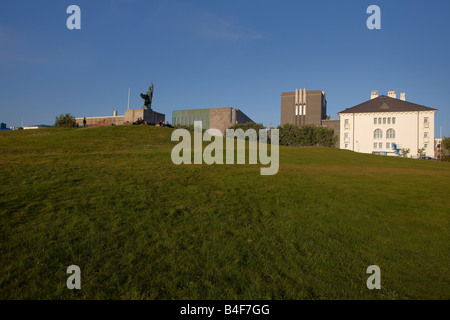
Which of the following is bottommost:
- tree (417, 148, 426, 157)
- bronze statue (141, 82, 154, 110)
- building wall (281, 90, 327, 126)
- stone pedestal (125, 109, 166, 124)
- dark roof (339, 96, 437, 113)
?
tree (417, 148, 426, 157)

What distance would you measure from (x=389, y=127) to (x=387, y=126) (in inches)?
31.1

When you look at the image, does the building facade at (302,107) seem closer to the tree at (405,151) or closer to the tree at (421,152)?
the tree at (405,151)

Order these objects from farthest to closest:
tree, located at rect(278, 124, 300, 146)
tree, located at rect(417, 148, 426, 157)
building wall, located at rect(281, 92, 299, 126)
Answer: building wall, located at rect(281, 92, 299, 126), tree, located at rect(417, 148, 426, 157), tree, located at rect(278, 124, 300, 146)

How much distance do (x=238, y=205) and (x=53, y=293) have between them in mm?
7507

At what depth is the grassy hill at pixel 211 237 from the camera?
5.75m

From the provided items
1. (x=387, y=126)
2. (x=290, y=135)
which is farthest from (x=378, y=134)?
(x=290, y=135)

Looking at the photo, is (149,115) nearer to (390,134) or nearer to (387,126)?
(387,126)

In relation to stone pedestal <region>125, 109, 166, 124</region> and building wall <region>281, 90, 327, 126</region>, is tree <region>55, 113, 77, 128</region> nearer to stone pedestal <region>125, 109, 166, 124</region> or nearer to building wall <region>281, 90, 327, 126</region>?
stone pedestal <region>125, 109, 166, 124</region>

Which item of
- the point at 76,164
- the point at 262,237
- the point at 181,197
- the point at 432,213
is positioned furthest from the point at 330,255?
the point at 76,164

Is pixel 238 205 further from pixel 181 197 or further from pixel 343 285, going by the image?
pixel 343 285

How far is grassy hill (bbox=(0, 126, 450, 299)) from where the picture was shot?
5.75m

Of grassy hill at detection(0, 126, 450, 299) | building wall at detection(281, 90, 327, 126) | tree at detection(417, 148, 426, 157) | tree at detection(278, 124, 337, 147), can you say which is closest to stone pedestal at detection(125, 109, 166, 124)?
tree at detection(278, 124, 337, 147)

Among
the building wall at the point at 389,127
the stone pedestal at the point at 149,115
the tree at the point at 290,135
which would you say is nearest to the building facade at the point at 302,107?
the building wall at the point at 389,127
